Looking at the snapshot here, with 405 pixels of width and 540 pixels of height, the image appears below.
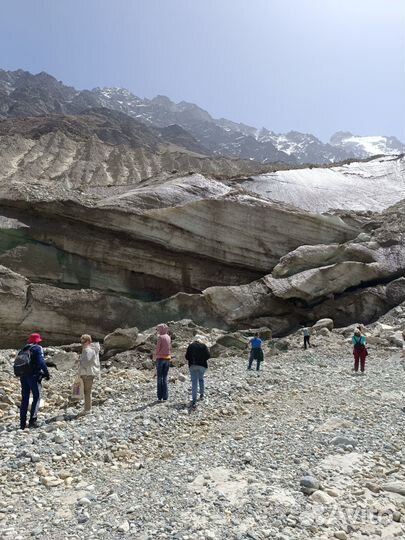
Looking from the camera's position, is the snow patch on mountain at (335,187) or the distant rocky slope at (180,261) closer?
the distant rocky slope at (180,261)

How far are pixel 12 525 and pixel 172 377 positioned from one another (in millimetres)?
8588

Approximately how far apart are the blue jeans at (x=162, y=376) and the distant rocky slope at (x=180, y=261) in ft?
34.0

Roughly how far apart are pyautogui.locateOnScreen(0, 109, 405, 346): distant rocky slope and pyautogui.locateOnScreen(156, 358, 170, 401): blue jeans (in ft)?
34.0

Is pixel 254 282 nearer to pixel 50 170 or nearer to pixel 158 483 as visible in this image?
pixel 158 483

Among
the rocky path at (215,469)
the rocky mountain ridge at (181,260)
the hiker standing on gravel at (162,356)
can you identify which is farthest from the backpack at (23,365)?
the rocky mountain ridge at (181,260)

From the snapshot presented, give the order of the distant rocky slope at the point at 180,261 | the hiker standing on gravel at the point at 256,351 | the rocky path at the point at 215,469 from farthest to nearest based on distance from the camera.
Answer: the distant rocky slope at the point at 180,261, the hiker standing on gravel at the point at 256,351, the rocky path at the point at 215,469

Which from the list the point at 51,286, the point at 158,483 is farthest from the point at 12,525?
the point at 51,286

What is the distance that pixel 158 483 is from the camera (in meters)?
6.61

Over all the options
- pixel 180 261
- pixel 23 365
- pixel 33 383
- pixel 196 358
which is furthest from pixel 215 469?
pixel 180 261

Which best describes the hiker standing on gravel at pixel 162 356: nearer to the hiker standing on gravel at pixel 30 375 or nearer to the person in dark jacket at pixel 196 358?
the person in dark jacket at pixel 196 358

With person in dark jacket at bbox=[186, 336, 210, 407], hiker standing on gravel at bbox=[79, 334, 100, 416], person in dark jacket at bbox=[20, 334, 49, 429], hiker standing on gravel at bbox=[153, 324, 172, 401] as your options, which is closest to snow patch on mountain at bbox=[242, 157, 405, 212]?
hiker standing on gravel at bbox=[153, 324, 172, 401]

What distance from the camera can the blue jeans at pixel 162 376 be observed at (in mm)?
10648

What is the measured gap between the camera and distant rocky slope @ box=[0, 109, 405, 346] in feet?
68.5

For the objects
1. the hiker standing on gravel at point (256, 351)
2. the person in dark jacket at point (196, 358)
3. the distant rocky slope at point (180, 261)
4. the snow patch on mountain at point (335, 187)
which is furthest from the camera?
the snow patch on mountain at point (335, 187)
